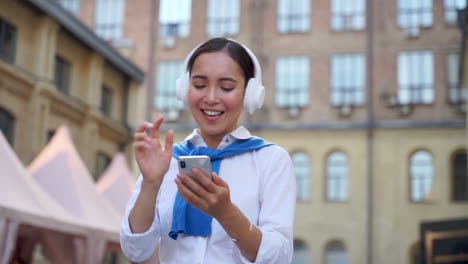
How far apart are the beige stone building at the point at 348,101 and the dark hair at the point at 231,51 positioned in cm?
2739

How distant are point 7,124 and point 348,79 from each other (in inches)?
581

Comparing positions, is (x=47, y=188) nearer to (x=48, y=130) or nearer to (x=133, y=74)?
(x=48, y=130)

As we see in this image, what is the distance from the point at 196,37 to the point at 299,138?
20.0 feet

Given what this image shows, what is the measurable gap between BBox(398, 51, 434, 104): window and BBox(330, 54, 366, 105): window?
1498mm

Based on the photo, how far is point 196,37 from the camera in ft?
108

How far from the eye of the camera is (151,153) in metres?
2.65

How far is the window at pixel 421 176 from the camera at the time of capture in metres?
29.7

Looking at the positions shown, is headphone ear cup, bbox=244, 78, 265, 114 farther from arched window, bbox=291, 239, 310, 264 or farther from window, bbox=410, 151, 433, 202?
window, bbox=410, 151, 433, 202

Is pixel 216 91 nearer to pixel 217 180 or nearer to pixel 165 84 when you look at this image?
pixel 217 180

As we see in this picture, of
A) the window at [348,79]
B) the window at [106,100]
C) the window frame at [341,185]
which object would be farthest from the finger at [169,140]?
the window at [348,79]

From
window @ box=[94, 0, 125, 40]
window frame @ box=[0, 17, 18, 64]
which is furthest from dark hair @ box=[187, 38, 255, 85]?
window @ box=[94, 0, 125, 40]

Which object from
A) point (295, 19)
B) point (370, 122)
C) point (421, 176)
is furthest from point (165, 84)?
point (421, 176)

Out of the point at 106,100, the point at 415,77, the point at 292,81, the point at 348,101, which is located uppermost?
the point at 415,77

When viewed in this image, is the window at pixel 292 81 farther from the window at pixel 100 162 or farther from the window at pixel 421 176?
the window at pixel 100 162
